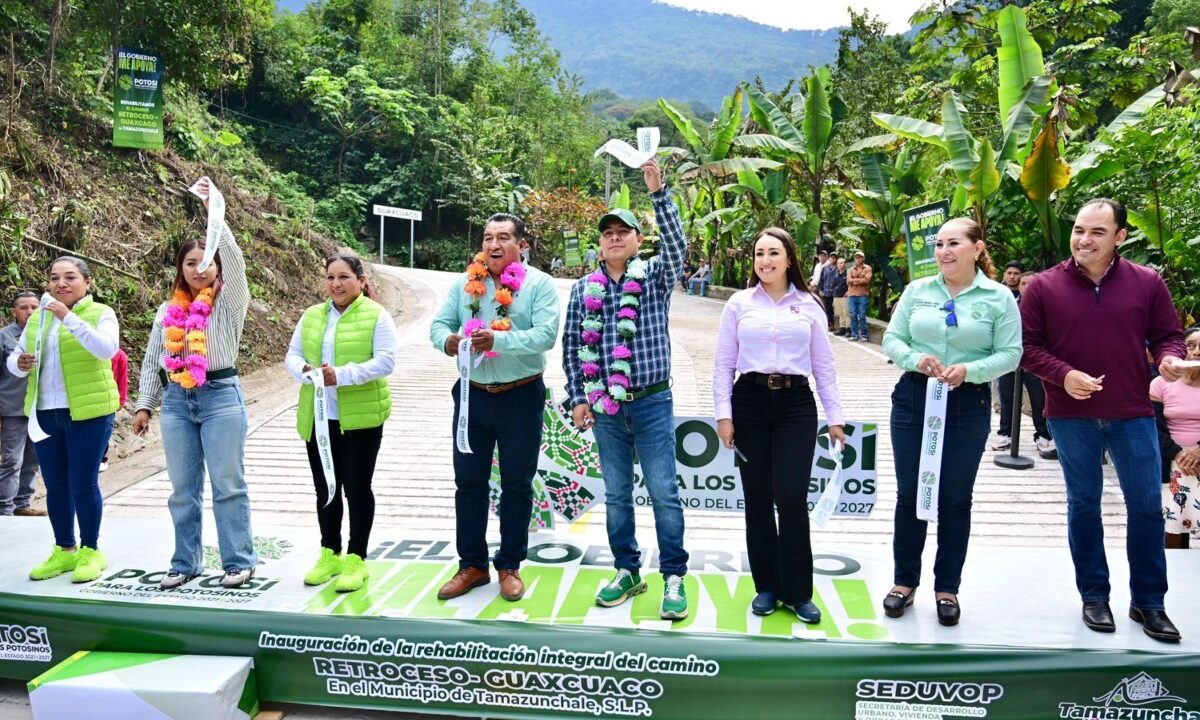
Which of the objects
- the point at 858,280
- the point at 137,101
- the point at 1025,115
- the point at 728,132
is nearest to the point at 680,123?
the point at 728,132

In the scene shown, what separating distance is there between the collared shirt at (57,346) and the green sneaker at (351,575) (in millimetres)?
1516

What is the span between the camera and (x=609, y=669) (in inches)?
129

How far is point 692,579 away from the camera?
13.3ft

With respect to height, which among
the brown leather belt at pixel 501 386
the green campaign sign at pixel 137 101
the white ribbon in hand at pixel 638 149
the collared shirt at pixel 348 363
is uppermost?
the green campaign sign at pixel 137 101

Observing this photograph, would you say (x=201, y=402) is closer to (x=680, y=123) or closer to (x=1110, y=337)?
(x=1110, y=337)

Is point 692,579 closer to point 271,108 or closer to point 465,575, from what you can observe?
point 465,575

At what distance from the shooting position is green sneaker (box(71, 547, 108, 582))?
402 centimetres

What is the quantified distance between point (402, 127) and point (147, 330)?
24.1m

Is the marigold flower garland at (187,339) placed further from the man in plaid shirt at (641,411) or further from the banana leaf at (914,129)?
the banana leaf at (914,129)

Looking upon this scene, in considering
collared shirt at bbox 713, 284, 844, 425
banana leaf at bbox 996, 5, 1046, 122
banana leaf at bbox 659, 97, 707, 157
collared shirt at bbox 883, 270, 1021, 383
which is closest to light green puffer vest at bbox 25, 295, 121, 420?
collared shirt at bbox 713, 284, 844, 425

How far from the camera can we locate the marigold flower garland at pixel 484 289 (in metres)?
3.82

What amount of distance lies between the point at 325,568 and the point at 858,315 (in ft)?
37.9

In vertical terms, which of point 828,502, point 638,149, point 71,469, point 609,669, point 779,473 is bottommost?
point 609,669

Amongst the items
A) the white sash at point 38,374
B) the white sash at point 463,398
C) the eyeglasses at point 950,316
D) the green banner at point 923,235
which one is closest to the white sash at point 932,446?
the eyeglasses at point 950,316
